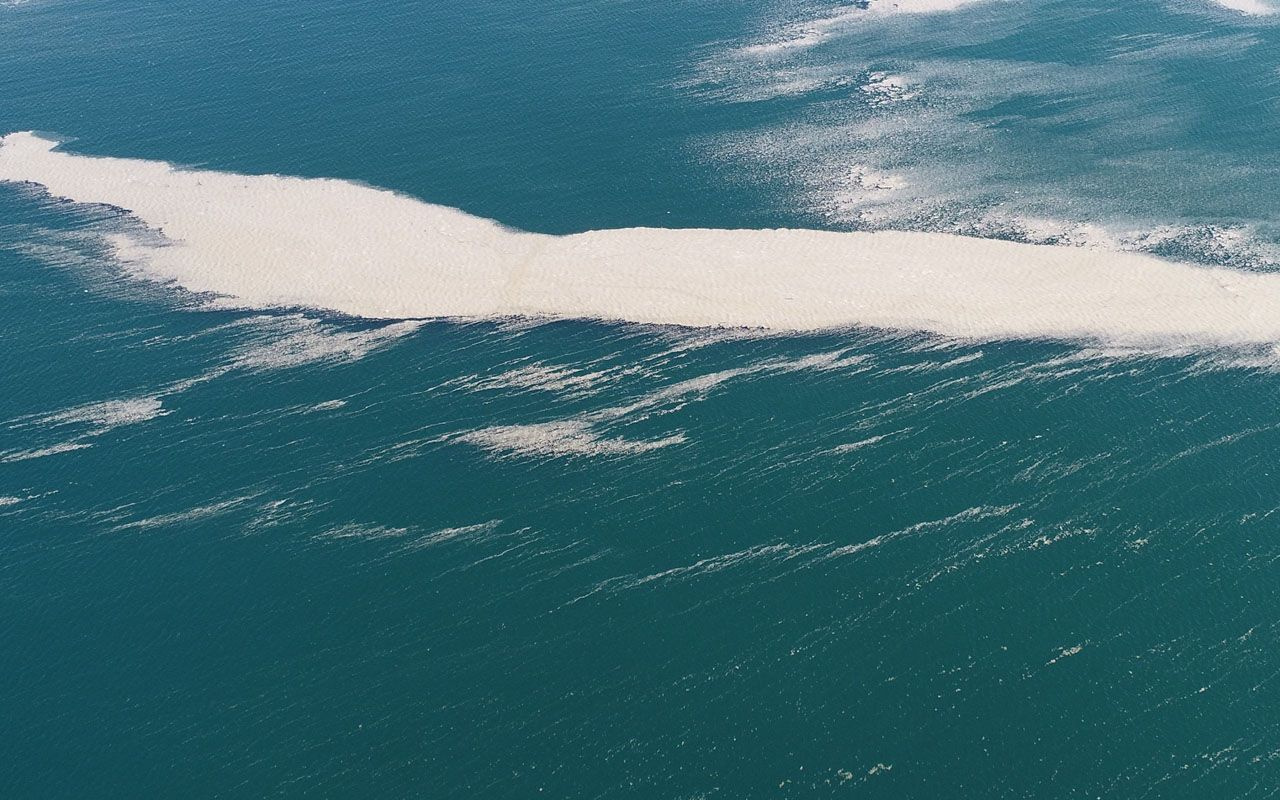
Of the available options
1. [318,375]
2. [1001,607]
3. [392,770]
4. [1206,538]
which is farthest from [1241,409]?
[318,375]

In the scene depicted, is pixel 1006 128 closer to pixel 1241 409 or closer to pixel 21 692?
pixel 1241 409

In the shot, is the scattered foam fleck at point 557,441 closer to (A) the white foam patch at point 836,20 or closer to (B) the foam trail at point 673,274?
(B) the foam trail at point 673,274

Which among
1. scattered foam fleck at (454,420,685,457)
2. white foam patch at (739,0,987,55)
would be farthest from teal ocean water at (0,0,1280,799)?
white foam patch at (739,0,987,55)

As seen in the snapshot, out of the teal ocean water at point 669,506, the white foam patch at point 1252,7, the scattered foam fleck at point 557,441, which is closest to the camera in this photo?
the teal ocean water at point 669,506

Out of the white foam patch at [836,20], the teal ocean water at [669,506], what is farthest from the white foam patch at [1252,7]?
the white foam patch at [836,20]

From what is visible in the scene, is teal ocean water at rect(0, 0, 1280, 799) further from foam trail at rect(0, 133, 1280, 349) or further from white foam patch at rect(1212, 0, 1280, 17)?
white foam patch at rect(1212, 0, 1280, 17)

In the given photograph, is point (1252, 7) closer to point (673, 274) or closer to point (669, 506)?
point (673, 274)
